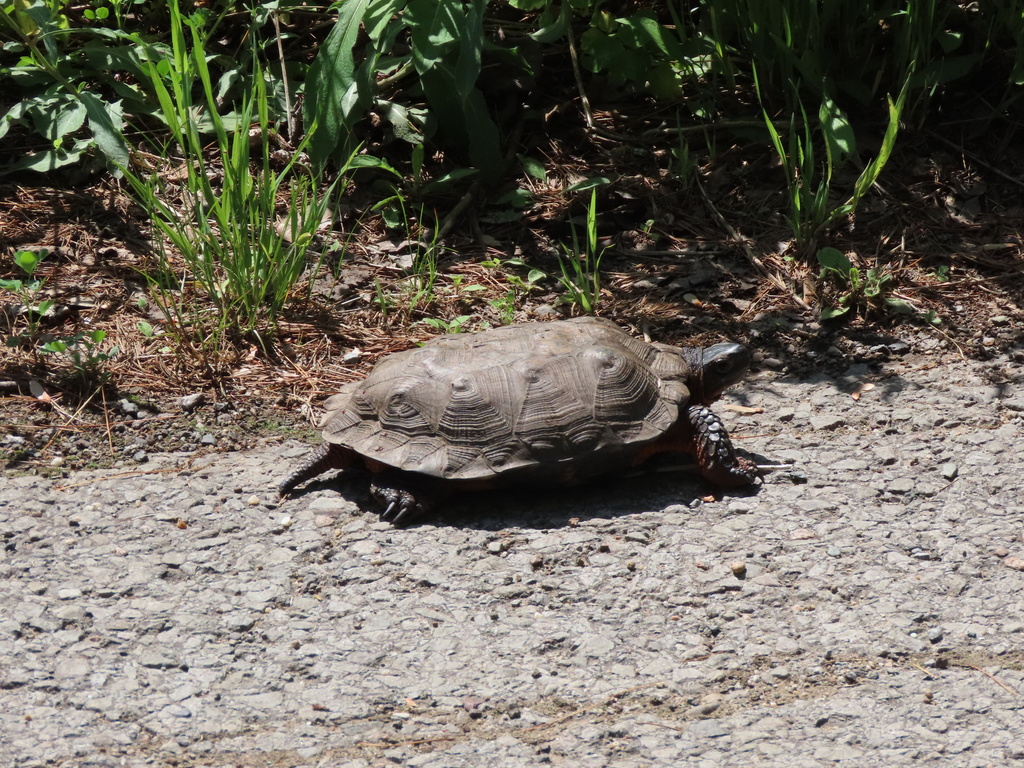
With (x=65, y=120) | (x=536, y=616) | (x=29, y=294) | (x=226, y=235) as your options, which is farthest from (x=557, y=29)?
(x=536, y=616)

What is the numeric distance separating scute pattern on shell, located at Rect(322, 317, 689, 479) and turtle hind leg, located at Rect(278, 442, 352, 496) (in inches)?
1.9

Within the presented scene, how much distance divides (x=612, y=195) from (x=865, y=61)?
4.99 feet

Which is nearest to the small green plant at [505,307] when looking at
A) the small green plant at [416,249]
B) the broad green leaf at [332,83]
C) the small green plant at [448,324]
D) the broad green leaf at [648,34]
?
the small green plant at [448,324]

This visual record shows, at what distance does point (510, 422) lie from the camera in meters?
3.47

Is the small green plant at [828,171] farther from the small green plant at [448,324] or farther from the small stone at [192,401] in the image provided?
the small stone at [192,401]

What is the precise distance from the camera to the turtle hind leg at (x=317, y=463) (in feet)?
11.7

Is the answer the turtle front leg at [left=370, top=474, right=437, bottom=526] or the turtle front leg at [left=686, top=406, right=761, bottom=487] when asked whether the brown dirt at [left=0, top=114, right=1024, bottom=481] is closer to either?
the turtle front leg at [left=370, top=474, right=437, bottom=526]

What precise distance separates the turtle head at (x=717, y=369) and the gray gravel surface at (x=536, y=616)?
28 centimetres

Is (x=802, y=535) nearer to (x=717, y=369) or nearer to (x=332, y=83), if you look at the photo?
(x=717, y=369)

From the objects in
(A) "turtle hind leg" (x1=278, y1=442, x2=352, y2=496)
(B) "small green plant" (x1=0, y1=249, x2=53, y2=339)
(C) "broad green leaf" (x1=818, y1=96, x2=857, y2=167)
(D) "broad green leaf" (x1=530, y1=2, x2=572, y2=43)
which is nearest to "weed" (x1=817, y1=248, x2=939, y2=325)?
(C) "broad green leaf" (x1=818, y1=96, x2=857, y2=167)

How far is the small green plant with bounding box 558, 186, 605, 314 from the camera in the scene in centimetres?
463

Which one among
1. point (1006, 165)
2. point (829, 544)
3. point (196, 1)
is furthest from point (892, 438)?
point (196, 1)

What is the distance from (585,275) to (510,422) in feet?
5.51

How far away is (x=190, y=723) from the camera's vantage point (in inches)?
96.7
